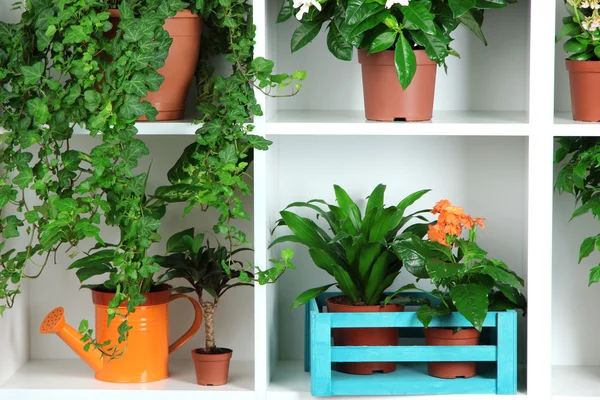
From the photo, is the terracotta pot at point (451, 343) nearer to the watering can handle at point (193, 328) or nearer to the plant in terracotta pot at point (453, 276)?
the plant in terracotta pot at point (453, 276)

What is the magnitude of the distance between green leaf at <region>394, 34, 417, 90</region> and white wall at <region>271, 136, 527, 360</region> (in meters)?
0.44

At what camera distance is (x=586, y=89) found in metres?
2.04

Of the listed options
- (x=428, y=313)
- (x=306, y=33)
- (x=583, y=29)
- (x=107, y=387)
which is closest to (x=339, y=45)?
(x=306, y=33)

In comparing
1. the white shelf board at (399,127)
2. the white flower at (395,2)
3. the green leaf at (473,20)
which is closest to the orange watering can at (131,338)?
the white shelf board at (399,127)

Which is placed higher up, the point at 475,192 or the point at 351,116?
the point at 351,116

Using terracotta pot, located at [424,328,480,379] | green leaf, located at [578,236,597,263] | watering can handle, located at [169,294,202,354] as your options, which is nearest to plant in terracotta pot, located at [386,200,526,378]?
terracotta pot, located at [424,328,480,379]

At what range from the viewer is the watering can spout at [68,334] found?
2.14 metres

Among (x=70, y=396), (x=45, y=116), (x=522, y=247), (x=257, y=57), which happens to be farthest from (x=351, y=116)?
(x=70, y=396)

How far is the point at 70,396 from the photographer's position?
6.95 feet

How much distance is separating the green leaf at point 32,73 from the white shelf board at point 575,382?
4.66 ft

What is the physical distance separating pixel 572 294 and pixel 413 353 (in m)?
0.63

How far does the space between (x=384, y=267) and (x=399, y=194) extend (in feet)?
1.22

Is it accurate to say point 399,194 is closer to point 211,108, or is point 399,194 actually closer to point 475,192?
point 475,192

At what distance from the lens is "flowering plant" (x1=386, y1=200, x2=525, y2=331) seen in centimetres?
194
